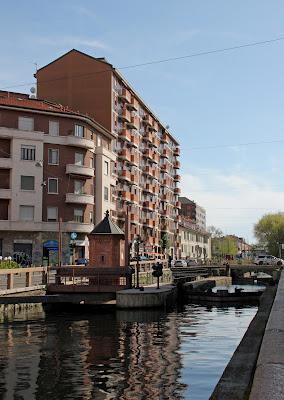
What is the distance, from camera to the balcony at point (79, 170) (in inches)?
2447

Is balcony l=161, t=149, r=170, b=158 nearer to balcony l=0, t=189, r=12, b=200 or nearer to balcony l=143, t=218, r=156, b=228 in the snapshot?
balcony l=143, t=218, r=156, b=228

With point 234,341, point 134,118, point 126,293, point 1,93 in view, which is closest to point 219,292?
point 126,293

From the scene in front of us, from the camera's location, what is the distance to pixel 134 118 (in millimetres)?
86875

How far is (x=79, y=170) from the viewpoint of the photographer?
62.8m

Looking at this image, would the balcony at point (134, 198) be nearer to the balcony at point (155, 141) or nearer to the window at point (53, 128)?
the balcony at point (155, 141)

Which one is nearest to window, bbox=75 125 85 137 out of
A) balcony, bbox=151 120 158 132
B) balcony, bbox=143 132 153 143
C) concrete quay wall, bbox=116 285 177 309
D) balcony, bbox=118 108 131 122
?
balcony, bbox=118 108 131 122

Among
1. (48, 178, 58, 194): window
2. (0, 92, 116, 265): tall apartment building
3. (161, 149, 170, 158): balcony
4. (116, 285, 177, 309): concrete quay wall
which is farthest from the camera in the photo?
(161, 149, 170, 158): balcony

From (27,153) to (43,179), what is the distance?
339 cm

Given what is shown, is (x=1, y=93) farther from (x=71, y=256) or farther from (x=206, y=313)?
(x=206, y=313)

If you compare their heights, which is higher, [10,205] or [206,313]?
[10,205]

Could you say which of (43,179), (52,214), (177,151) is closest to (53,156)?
(43,179)

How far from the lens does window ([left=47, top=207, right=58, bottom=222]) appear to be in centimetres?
6066

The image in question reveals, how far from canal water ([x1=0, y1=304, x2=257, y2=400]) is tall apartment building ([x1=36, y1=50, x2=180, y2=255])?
3797 cm

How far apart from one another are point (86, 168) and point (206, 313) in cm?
3324
